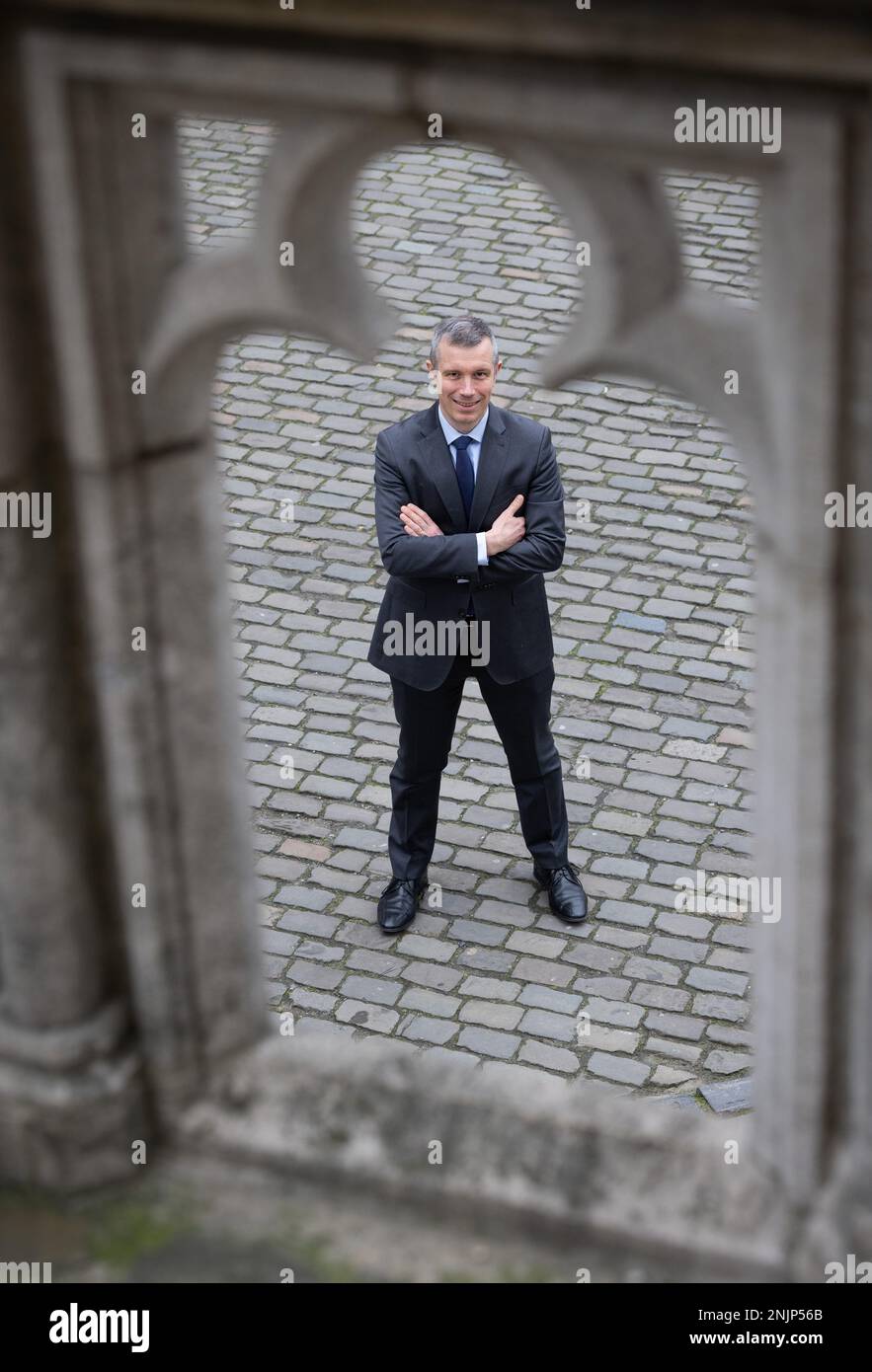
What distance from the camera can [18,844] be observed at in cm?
330

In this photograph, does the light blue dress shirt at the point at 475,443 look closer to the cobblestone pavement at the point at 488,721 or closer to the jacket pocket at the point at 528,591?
the jacket pocket at the point at 528,591

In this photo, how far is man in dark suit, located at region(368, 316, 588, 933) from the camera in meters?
6.80

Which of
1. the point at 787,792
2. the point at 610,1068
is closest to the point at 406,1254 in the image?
the point at 787,792

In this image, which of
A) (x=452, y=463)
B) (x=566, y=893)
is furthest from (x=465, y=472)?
Result: (x=566, y=893)

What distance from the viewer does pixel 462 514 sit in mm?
6895

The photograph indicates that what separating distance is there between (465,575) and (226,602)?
3.67m

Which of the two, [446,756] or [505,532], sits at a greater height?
[505,532]

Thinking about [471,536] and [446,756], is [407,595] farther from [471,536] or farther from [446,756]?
[446,756]

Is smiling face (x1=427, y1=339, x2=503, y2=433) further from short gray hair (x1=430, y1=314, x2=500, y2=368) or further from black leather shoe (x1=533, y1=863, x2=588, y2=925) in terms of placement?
black leather shoe (x1=533, y1=863, x2=588, y2=925)

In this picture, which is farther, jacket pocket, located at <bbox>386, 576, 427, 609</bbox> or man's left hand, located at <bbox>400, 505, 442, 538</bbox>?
jacket pocket, located at <bbox>386, 576, 427, 609</bbox>

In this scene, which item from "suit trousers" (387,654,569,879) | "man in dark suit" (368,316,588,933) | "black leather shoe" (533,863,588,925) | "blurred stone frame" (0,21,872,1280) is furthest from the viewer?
"black leather shoe" (533,863,588,925)

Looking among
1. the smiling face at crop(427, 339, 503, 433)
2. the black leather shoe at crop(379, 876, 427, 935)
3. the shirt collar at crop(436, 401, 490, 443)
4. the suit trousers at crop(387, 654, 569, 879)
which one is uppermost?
the smiling face at crop(427, 339, 503, 433)

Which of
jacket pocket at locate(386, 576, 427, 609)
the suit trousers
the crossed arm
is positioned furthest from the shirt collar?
the suit trousers

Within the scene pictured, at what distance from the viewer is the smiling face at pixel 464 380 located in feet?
21.7
